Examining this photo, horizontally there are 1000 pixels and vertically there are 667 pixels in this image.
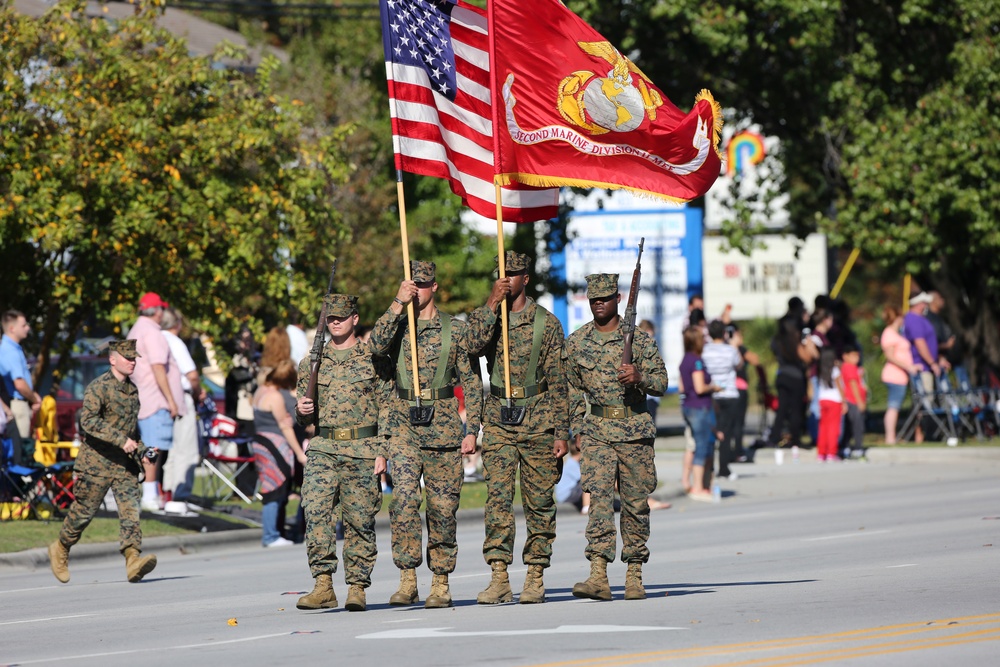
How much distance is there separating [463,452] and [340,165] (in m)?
13.2

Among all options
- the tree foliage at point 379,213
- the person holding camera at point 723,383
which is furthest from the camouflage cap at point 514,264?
the tree foliage at point 379,213

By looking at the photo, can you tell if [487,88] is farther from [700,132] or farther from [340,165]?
[340,165]

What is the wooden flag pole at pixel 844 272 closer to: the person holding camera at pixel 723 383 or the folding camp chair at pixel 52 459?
the person holding camera at pixel 723 383

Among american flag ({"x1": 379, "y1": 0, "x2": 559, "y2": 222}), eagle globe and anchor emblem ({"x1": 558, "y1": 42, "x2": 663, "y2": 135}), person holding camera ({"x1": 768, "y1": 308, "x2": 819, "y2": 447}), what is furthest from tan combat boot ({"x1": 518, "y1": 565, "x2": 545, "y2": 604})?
person holding camera ({"x1": 768, "y1": 308, "x2": 819, "y2": 447})

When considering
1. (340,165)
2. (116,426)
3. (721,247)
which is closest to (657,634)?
(116,426)

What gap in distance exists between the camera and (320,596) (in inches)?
424

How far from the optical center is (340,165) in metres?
23.5

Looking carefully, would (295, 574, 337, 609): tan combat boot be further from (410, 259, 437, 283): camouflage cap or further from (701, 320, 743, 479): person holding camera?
(701, 320, 743, 479): person holding camera

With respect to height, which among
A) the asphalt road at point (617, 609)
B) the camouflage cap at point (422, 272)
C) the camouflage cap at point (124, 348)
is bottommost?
the asphalt road at point (617, 609)

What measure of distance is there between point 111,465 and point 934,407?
16285 millimetres

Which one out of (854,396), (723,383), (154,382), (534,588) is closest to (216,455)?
(154,382)

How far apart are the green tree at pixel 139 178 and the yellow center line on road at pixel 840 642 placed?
13.4 m

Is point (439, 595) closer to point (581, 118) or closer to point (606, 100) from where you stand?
point (581, 118)

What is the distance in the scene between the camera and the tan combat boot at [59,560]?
1352 centimetres
